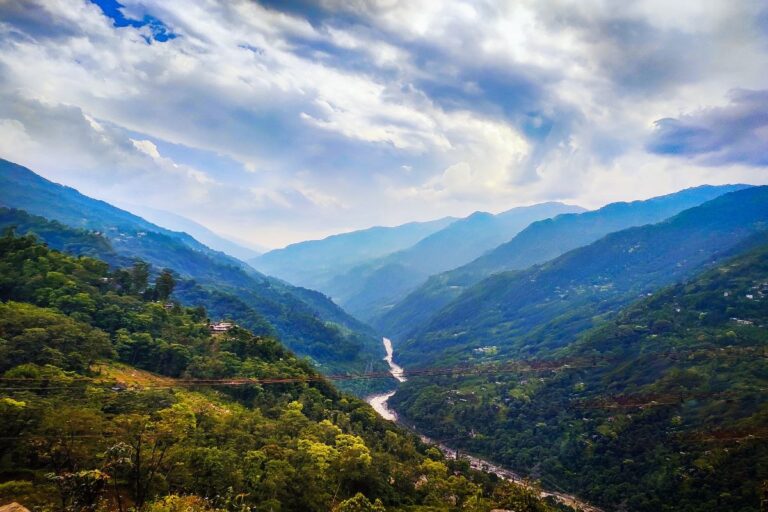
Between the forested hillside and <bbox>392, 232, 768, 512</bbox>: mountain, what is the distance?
112 feet

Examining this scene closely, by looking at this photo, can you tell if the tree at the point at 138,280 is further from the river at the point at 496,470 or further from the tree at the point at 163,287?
the river at the point at 496,470

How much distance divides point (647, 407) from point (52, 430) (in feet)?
331

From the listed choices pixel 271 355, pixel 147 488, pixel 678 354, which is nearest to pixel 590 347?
pixel 678 354

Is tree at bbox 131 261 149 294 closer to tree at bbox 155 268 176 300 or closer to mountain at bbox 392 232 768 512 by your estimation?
tree at bbox 155 268 176 300

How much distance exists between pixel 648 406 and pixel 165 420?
9457 centimetres

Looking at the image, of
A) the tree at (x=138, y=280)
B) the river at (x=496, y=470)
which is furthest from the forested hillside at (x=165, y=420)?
the river at (x=496, y=470)

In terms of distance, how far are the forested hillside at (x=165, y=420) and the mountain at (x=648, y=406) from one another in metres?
34.1

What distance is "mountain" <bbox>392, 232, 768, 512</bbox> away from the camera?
6931 cm

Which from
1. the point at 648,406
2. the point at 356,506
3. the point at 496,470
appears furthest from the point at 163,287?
the point at 648,406

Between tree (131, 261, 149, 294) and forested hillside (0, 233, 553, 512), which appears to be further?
tree (131, 261, 149, 294)

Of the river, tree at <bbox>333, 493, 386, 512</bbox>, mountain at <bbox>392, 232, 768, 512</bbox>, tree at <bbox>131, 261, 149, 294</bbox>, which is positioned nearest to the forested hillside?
tree at <bbox>333, 493, 386, 512</bbox>

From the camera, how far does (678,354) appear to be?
108 metres

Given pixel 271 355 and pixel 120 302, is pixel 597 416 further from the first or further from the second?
pixel 120 302

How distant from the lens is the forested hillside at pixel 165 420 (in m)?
24.7
